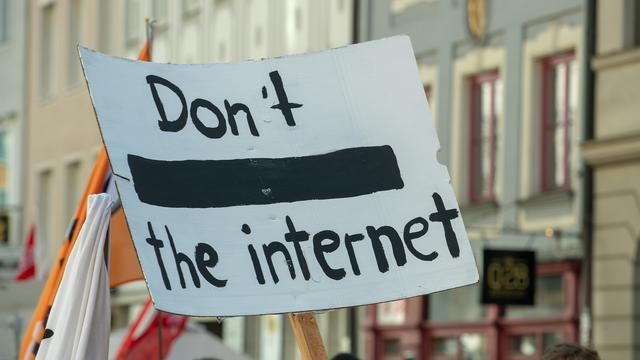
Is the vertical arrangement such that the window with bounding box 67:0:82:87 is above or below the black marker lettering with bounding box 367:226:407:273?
above

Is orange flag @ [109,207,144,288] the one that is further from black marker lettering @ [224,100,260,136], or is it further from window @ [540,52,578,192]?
window @ [540,52,578,192]

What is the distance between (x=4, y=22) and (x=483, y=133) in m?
22.4

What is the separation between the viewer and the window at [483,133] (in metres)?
23.3

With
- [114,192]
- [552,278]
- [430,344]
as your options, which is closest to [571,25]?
[552,278]

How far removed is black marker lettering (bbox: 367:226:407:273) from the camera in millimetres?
6820

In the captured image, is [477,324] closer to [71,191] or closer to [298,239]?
[298,239]

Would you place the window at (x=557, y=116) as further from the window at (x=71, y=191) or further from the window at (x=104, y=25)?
the window at (x=71, y=191)

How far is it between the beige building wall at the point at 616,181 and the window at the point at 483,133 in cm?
252

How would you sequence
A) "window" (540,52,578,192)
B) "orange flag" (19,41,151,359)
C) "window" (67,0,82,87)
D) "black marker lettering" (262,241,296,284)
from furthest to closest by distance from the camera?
"window" (67,0,82,87) < "window" (540,52,578,192) < "orange flag" (19,41,151,359) < "black marker lettering" (262,241,296,284)

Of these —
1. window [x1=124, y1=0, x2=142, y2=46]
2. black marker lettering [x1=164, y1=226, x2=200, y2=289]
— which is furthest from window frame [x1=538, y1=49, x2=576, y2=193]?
window [x1=124, y1=0, x2=142, y2=46]

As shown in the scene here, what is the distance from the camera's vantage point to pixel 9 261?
3109cm

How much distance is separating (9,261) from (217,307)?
81.9ft

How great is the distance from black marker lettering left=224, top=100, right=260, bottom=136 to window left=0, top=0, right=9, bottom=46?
36755mm

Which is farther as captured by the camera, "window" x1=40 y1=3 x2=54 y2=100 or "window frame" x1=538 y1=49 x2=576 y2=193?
"window" x1=40 y1=3 x2=54 y2=100
